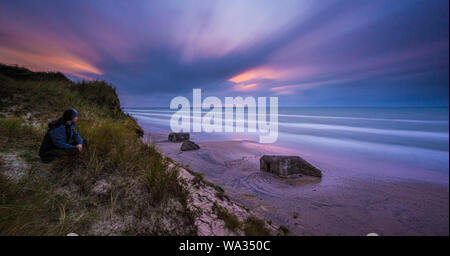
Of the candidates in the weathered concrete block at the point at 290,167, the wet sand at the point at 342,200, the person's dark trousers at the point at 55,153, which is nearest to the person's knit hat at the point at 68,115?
the person's dark trousers at the point at 55,153

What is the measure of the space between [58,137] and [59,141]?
0.08 meters

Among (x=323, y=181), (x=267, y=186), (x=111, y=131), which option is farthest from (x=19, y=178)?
(x=323, y=181)

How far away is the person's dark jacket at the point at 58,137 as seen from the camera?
9.96 ft

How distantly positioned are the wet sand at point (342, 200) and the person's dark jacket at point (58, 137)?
1.89 m

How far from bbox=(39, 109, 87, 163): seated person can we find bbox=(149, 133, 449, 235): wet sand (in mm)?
1880

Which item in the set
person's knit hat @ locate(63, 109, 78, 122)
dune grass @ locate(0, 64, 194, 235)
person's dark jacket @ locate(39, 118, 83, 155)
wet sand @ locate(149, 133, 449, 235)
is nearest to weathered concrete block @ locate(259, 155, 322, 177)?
wet sand @ locate(149, 133, 449, 235)

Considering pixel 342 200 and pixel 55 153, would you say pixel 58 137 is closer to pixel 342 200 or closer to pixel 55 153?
pixel 55 153

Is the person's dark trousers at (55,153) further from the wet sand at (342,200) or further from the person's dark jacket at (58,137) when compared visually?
the wet sand at (342,200)

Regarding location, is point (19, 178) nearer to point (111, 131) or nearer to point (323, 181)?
point (111, 131)

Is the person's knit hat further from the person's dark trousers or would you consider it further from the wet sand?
the wet sand

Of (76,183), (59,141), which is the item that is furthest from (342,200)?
(59,141)

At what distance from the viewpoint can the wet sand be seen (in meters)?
4.12

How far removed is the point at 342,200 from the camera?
532cm

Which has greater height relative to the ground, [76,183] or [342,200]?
[76,183]
